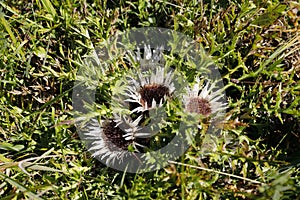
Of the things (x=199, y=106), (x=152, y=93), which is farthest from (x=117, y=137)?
(x=199, y=106)

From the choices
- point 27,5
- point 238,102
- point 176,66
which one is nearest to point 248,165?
point 238,102

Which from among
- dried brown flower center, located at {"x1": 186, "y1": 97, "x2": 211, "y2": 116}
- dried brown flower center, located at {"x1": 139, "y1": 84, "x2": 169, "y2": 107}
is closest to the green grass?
dried brown flower center, located at {"x1": 186, "y1": 97, "x2": 211, "y2": 116}

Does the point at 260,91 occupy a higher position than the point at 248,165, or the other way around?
the point at 260,91

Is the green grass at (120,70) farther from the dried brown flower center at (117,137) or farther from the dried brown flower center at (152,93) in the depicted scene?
the dried brown flower center at (152,93)

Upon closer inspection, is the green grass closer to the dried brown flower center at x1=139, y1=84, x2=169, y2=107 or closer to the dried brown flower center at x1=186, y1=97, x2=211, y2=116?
the dried brown flower center at x1=186, y1=97, x2=211, y2=116

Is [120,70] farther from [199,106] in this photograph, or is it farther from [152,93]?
[199,106]

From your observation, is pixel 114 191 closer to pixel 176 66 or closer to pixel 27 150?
pixel 27 150
